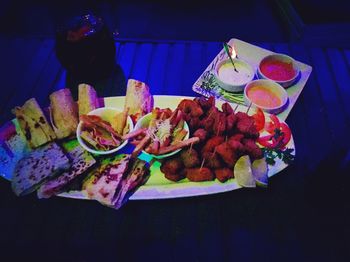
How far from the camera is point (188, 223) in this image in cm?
201

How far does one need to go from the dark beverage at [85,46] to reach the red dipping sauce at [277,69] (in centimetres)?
149

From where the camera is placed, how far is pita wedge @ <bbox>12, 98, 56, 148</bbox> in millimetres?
2188

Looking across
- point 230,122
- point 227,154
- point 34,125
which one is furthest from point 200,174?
point 34,125

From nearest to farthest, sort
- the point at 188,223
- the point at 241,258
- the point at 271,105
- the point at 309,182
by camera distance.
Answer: the point at 241,258, the point at 188,223, the point at 309,182, the point at 271,105

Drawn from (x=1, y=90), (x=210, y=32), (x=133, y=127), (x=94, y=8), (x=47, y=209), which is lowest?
(x=47, y=209)

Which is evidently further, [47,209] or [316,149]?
[316,149]

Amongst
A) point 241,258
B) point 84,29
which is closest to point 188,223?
point 241,258

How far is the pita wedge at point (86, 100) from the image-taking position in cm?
238

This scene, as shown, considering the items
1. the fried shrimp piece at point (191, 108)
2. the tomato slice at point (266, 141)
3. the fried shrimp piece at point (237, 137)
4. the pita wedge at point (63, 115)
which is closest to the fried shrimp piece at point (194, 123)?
the fried shrimp piece at point (191, 108)

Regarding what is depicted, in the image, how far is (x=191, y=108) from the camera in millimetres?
2299

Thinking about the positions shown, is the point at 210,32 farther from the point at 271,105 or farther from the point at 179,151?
the point at 179,151

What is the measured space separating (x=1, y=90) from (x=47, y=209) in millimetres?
1536

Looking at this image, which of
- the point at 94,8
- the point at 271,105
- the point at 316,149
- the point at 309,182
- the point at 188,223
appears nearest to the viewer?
the point at 188,223

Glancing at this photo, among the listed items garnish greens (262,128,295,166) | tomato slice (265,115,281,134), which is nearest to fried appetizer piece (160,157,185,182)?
garnish greens (262,128,295,166)
